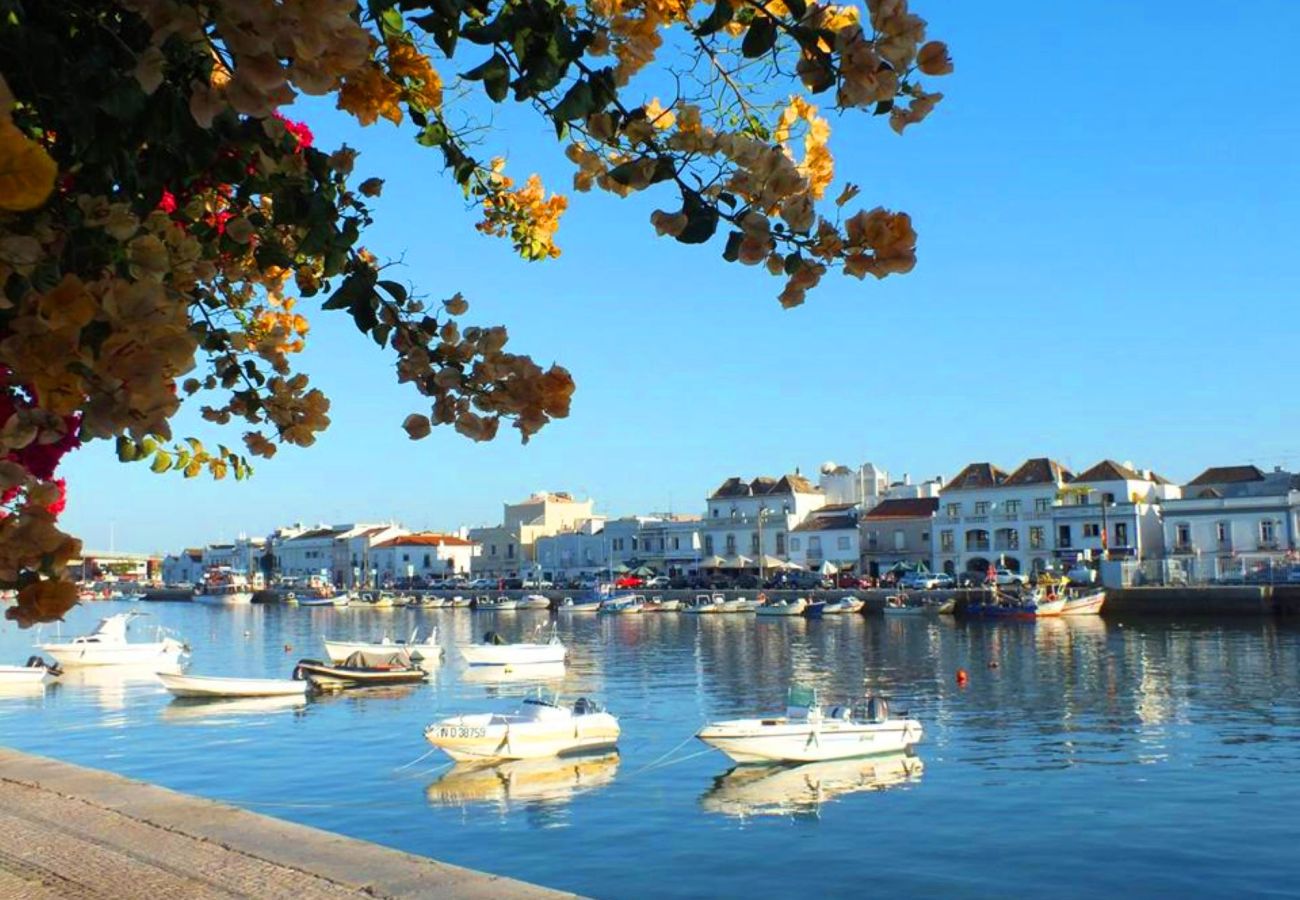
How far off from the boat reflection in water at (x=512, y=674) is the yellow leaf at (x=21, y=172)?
44316 mm

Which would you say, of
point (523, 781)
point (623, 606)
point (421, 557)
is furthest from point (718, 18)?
point (421, 557)

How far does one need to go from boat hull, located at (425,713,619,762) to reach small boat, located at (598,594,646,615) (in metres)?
62.3

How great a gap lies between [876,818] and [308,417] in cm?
1962

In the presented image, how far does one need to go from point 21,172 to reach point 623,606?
3591 inches

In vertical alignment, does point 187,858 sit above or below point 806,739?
above

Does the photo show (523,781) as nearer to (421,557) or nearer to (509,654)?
(509,654)

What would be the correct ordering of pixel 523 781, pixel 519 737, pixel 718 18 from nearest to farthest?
pixel 718 18 < pixel 523 781 < pixel 519 737

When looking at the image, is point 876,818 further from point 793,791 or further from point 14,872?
point 14,872

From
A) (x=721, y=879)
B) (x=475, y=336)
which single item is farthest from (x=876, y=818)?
(x=475, y=336)

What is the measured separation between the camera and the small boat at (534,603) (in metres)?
104

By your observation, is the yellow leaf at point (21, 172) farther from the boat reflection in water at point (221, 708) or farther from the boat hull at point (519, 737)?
the boat reflection in water at point (221, 708)

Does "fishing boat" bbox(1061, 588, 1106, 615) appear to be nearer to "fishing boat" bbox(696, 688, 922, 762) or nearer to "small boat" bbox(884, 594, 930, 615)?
"small boat" bbox(884, 594, 930, 615)

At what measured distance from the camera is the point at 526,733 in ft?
92.7

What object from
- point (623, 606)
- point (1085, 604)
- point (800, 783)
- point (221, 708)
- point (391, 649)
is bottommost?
point (800, 783)
